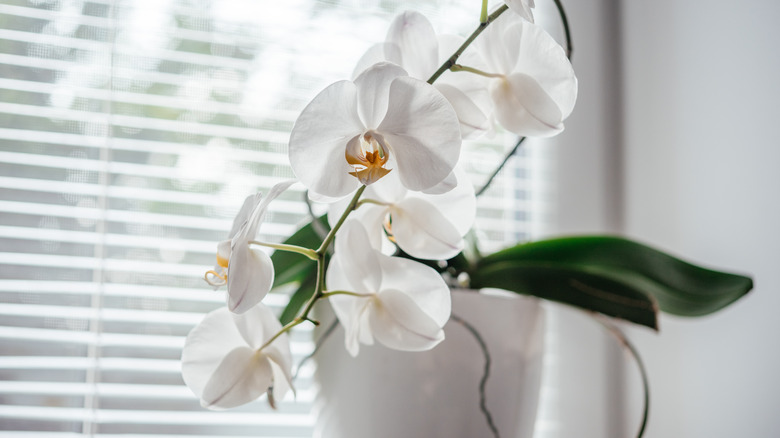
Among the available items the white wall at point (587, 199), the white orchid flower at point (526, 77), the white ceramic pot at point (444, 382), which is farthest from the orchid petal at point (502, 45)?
the white wall at point (587, 199)

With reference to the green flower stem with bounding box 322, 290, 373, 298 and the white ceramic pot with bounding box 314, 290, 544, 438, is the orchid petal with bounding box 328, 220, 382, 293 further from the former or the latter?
the white ceramic pot with bounding box 314, 290, 544, 438

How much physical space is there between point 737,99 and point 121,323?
0.79 meters

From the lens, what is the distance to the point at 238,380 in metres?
0.35

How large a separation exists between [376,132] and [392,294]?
107 mm

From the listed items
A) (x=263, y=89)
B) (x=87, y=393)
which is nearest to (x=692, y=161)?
(x=263, y=89)

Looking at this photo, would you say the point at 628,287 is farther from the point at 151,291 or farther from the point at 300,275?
the point at 151,291

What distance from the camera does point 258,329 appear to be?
36cm

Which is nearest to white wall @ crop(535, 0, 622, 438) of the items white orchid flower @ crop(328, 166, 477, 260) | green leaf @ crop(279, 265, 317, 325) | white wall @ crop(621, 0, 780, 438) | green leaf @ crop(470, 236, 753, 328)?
white wall @ crop(621, 0, 780, 438)

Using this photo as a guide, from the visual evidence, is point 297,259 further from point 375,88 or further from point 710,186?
point 710,186

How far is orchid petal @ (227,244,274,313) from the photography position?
1.02 feet

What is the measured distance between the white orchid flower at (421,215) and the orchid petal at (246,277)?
76 mm

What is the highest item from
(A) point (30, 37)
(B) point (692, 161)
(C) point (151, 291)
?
(A) point (30, 37)

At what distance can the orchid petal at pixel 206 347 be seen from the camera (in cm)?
36

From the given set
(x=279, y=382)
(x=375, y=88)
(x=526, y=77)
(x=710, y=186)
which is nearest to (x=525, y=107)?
(x=526, y=77)
